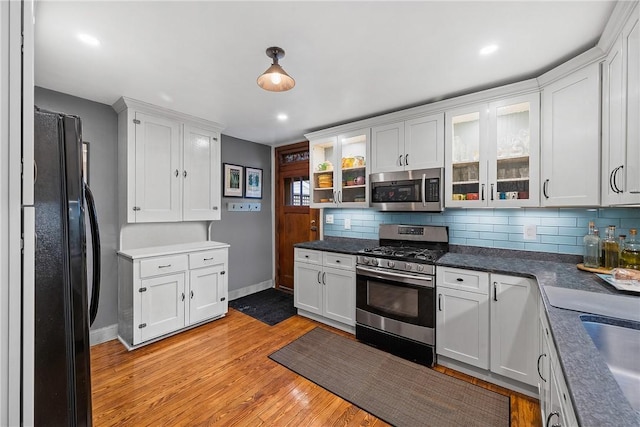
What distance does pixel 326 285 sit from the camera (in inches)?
124

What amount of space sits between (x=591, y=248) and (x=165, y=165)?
3.94m

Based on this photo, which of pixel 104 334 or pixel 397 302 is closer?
pixel 397 302

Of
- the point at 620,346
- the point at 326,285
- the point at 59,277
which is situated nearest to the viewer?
the point at 59,277

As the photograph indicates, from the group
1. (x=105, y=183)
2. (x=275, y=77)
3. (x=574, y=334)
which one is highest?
(x=275, y=77)

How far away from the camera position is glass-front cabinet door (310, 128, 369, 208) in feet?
10.7

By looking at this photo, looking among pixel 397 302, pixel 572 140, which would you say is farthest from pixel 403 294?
pixel 572 140

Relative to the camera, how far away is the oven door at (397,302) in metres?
2.38

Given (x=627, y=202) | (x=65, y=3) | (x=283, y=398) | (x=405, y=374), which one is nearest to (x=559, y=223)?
(x=627, y=202)

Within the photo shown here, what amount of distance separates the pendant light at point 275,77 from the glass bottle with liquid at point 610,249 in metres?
2.48

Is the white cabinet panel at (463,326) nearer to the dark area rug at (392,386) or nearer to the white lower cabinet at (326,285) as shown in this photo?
the dark area rug at (392,386)

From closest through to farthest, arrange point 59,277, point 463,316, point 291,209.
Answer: point 59,277
point 463,316
point 291,209

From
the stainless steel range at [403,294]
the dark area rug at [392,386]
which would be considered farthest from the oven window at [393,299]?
the dark area rug at [392,386]

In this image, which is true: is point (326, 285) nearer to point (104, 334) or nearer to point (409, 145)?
point (409, 145)

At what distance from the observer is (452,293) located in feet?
7.47
